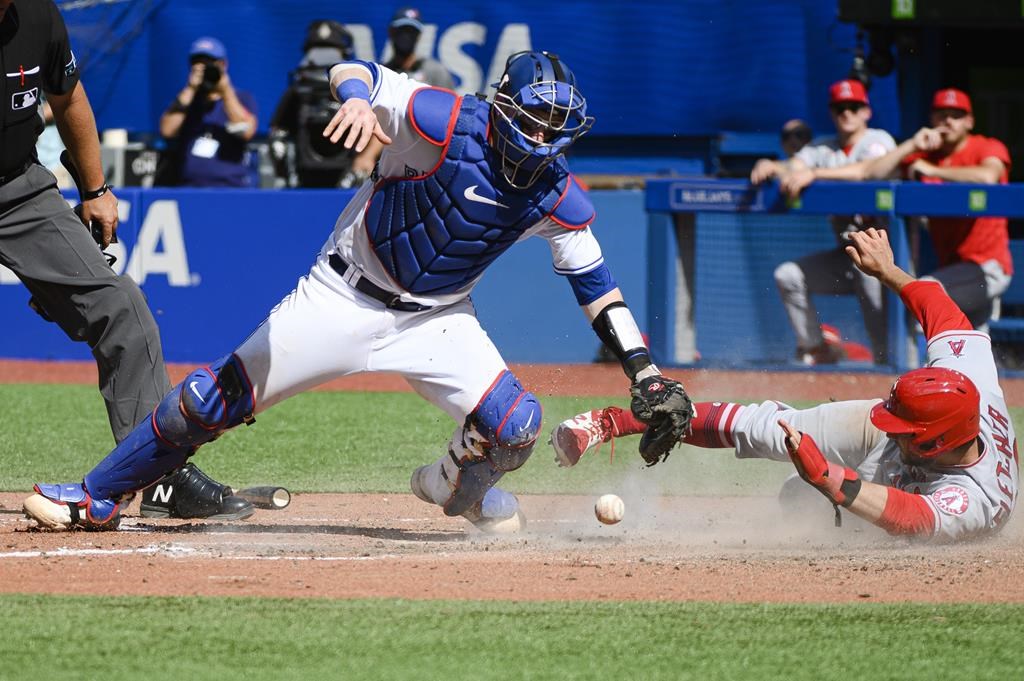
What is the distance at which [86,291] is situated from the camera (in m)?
5.94

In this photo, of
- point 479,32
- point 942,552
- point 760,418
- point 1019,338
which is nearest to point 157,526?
point 760,418

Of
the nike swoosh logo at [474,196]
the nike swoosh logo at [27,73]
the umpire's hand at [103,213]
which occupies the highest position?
the nike swoosh logo at [27,73]

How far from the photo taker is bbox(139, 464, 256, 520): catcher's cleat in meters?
6.21

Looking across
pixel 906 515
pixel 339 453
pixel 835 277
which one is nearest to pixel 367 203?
pixel 906 515

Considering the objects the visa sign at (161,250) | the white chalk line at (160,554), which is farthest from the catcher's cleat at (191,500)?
the visa sign at (161,250)

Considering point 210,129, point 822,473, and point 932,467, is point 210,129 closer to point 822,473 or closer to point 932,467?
point 932,467

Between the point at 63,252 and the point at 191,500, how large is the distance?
1.09m

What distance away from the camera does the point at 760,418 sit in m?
5.99

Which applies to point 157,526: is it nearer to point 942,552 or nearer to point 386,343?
point 386,343

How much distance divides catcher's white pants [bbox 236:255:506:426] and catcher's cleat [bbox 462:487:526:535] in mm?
577

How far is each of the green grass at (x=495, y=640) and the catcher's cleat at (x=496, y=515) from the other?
1489 millimetres

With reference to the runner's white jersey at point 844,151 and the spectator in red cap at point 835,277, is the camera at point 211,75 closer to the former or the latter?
the spectator in red cap at point 835,277

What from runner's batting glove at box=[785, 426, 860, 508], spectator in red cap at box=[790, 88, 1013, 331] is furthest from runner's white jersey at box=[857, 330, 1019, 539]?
spectator in red cap at box=[790, 88, 1013, 331]

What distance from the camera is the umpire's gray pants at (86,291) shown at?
5.95m
